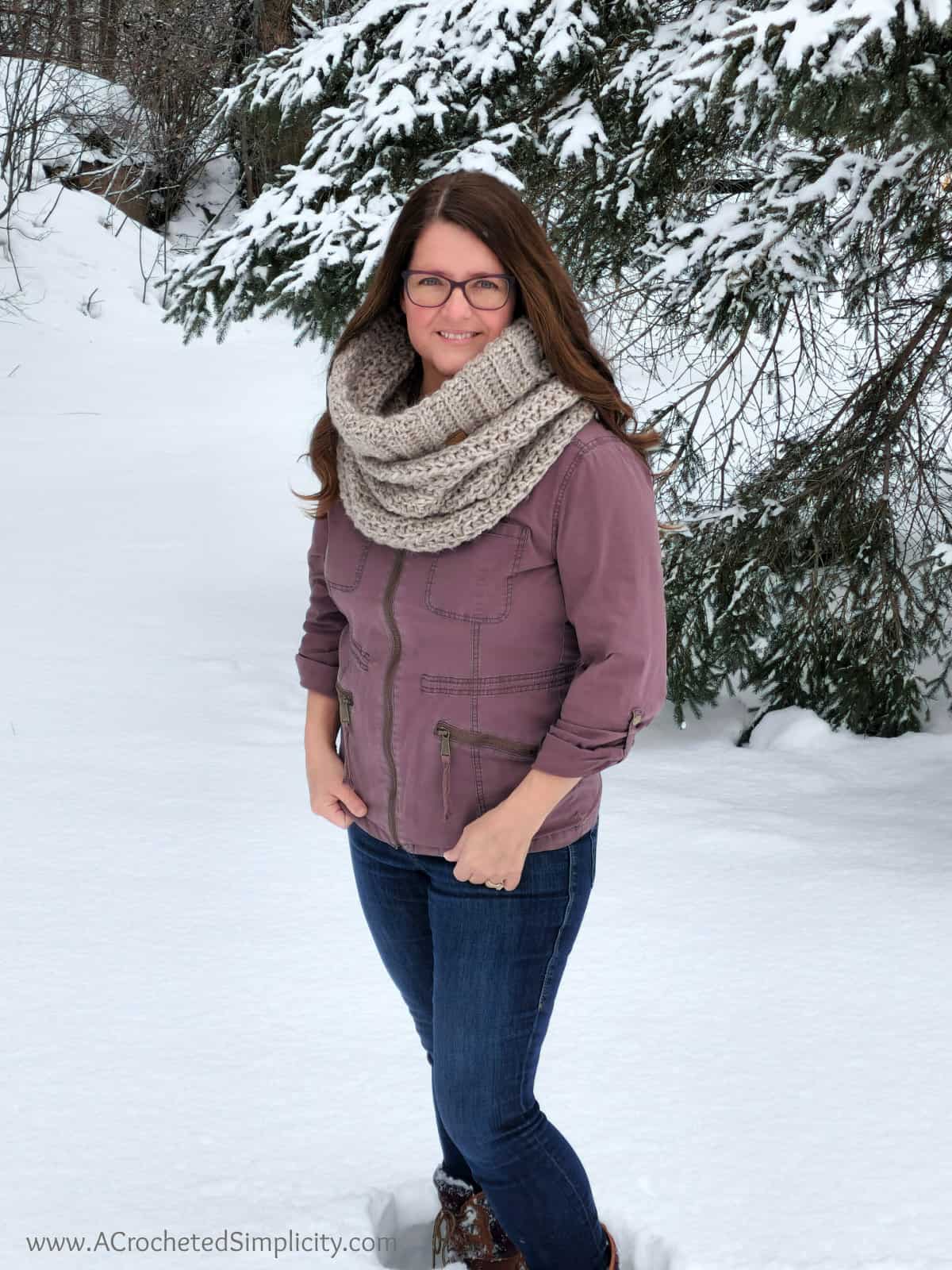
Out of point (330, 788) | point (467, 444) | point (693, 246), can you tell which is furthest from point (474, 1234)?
point (693, 246)

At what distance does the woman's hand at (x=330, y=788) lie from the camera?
68.4 inches

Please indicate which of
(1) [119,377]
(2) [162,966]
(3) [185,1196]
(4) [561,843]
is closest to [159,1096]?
(3) [185,1196]

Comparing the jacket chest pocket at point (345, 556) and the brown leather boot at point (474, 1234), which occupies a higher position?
the jacket chest pocket at point (345, 556)

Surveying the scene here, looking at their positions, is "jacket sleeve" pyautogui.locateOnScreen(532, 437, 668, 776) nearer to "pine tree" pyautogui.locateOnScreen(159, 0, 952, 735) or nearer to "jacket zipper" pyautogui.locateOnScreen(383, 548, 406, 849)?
"jacket zipper" pyautogui.locateOnScreen(383, 548, 406, 849)

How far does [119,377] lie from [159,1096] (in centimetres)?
1044

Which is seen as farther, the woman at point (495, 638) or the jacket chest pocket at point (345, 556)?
the jacket chest pocket at point (345, 556)

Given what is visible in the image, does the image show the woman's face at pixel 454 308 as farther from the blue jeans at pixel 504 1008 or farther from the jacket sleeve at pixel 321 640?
the blue jeans at pixel 504 1008

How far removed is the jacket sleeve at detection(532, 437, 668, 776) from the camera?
4.76 feet

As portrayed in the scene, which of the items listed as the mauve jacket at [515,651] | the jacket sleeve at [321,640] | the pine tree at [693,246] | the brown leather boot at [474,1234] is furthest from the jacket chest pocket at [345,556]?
the pine tree at [693,246]

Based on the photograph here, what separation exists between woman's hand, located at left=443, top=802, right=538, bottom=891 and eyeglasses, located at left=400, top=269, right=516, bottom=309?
65 cm

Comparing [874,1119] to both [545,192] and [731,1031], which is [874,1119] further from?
[545,192]

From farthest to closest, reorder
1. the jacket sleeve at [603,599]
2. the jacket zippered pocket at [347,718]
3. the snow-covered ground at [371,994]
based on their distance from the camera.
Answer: the snow-covered ground at [371,994], the jacket zippered pocket at [347,718], the jacket sleeve at [603,599]

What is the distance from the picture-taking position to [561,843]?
1.61 metres

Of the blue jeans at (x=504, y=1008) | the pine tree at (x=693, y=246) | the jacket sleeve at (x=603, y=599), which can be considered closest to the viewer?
the jacket sleeve at (x=603, y=599)
